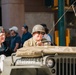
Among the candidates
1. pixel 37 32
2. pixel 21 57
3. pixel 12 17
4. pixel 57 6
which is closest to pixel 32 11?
pixel 12 17

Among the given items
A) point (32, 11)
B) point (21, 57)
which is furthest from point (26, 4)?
point (21, 57)

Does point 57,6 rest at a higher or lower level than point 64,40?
higher

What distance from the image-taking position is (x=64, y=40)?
39.4ft

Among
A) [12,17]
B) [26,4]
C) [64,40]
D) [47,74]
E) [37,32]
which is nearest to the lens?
[47,74]

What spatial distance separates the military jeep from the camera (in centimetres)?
562

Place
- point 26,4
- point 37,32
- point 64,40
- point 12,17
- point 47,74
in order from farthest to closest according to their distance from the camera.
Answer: point 26,4
point 12,17
point 64,40
point 37,32
point 47,74

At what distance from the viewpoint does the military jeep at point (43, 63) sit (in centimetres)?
562

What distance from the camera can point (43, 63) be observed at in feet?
18.6

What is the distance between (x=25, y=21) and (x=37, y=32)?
11.4 m

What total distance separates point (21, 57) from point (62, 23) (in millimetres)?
6445

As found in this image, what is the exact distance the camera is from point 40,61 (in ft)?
18.7

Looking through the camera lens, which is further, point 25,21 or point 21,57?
point 25,21

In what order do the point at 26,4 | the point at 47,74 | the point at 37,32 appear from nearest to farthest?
the point at 47,74 → the point at 37,32 → the point at 26,4

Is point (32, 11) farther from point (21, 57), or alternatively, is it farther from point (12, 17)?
point (21, 57)
